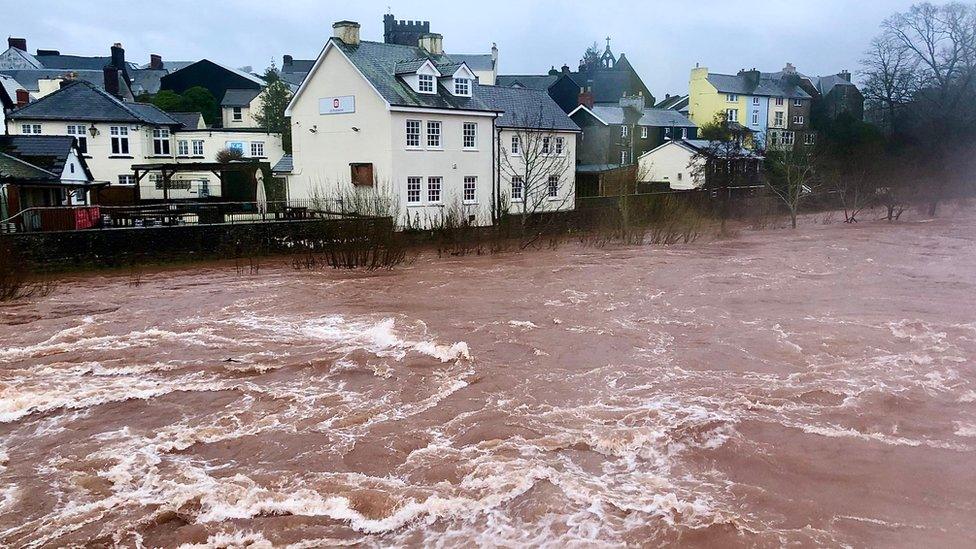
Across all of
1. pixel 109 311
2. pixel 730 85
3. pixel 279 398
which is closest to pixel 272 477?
pixel 279 398

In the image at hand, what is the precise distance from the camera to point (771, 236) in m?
35.2

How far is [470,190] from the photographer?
33.8 meters

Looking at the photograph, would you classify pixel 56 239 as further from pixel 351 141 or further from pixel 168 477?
pixel 168 477

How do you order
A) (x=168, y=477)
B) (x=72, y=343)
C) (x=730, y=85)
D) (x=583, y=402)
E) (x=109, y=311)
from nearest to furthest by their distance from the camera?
(x=168, y=477) → (x=583, y=402) → (x=72, y=343) → (x=109, y=311) → (x=730, y=85)

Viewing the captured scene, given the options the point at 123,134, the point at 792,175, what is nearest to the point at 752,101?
the point at 792,175

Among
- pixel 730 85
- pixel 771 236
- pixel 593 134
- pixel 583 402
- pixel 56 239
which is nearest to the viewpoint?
pixel 583 402

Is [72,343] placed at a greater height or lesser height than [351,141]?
lesser

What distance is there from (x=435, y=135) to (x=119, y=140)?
61.8 feet

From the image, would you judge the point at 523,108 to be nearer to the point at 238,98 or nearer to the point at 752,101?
the point at 238,98

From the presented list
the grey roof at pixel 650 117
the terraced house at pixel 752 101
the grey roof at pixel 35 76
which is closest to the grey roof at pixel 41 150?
the grey roof at pixel 650 117

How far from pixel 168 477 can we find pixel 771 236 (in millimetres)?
31150

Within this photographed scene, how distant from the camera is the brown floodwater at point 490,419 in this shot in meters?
7.89

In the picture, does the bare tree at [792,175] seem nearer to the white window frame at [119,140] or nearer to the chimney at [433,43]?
the chimney at [433,43]

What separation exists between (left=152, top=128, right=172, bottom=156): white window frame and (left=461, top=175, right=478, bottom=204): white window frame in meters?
19.9
